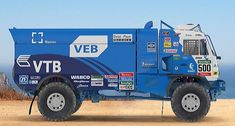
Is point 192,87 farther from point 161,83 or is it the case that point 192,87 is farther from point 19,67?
point 19,67

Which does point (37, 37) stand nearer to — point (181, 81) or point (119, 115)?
point (119, 115)

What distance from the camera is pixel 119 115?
774 inches

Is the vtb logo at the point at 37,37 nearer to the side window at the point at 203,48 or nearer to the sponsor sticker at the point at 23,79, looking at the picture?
the sponsor sticker at the point at 23,79

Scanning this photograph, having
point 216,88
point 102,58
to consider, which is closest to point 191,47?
point 216,88

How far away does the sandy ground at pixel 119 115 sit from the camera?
55.5 ft

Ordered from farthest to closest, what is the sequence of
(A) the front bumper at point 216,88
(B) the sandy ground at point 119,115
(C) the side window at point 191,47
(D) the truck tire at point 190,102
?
(A) the front bumper at point 216,88
(C) the side window at point 191,47
(D) the truck tire at point 190,102
(B) the sandy ground at point 119,115

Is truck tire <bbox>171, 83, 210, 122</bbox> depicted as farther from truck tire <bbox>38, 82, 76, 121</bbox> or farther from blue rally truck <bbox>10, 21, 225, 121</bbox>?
truck tire <bbox>38, 82, 76, 121</bbox>

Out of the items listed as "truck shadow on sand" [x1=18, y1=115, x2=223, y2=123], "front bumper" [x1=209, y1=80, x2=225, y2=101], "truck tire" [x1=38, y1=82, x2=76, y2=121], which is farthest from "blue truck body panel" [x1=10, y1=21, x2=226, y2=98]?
"truck shadow on sand" [x1=18, y1=115, x2=223, y2=123]

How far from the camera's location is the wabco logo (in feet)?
57.3

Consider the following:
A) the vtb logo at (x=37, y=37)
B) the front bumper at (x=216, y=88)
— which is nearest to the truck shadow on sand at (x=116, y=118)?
the front bumper at (x=216, y=88)

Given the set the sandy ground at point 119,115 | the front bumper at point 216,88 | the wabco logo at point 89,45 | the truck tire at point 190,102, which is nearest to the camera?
the sandy ground at point 119,115

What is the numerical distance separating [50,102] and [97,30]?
2395mm

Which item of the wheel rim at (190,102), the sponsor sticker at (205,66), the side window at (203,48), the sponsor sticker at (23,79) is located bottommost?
the wheel rim at (190,102)

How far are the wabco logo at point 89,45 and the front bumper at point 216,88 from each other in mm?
3220
